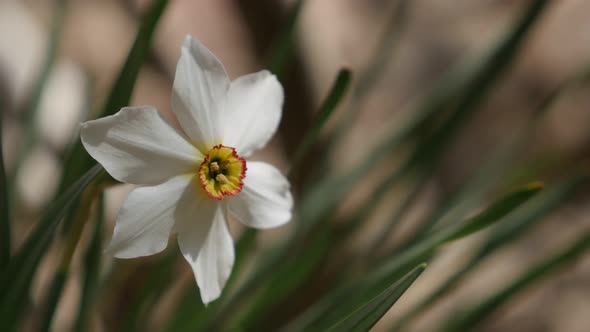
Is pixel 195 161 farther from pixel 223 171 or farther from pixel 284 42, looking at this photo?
pixel 284 42

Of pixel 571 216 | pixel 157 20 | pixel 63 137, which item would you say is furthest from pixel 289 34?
pixel 571 216

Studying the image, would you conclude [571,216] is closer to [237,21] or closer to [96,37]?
[237,21]

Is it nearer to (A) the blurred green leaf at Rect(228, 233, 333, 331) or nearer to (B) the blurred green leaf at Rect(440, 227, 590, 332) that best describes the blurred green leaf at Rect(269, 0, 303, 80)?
(A) the blurred green leaf at Rect(228, 233, 333, 331)

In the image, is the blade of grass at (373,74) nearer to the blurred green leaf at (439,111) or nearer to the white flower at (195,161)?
the blurred green leaf at (439,111)

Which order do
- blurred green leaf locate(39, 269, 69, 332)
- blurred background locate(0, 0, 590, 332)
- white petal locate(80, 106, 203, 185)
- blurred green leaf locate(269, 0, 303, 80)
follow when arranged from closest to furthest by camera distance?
white petal locate(80, 106, 203, 185), blurred green leaf locate(39, 269, 69, 332), blurred green leaf locate(269, 0, 303, 80), blurred background locate(0, 0, 590, 332)

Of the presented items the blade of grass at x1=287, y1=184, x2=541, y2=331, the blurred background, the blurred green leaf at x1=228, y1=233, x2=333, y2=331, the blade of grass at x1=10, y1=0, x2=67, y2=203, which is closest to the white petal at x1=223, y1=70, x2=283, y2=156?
the blade of grass at x1=287, y1=184, x2=541, y2=331

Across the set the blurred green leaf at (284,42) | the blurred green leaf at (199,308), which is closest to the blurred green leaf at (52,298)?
the blurred green leaf at (199,308)

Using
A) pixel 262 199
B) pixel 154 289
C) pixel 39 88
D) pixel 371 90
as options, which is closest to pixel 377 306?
pixel 262 199
